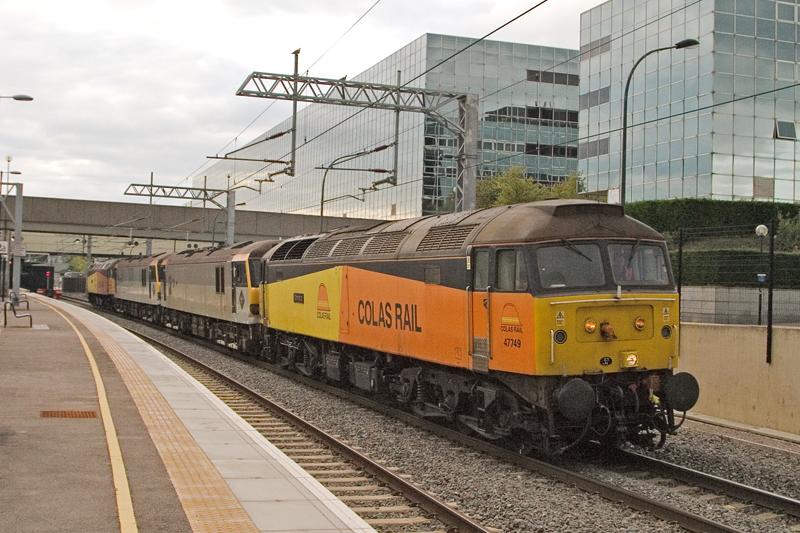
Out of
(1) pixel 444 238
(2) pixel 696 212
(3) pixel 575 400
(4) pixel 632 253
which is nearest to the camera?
(3) pixel 575 400

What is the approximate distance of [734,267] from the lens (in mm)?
19359

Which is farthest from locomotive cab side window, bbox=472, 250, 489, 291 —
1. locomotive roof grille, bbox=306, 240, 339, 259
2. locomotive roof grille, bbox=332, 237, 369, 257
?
locomotive roof grille, bbox=306, 240, 339, 259

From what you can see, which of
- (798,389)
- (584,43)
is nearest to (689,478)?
(798,389)

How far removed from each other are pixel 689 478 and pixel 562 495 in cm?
186

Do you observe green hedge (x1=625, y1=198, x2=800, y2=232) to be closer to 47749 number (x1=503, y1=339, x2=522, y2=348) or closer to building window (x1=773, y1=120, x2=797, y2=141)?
building window (x1=773, y1=120, x2=797, y2=141)

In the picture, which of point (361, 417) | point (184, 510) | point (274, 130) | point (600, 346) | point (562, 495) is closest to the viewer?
point (184, 510)

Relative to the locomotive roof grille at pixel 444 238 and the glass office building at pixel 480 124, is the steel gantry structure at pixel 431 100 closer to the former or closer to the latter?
the locomotive roof grille at pixel 444 238

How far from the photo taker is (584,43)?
58.1m

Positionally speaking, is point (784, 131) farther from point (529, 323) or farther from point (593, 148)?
point (529, 323)

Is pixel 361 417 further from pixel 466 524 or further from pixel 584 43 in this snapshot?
pixel 584 43

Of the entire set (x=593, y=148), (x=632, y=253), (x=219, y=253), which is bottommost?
(x=632, y=253)

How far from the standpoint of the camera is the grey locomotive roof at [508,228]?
1245 centimetres

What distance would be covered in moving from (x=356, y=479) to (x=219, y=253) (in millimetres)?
22432

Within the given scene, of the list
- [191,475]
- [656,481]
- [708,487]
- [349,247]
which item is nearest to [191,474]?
[191,475]
